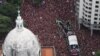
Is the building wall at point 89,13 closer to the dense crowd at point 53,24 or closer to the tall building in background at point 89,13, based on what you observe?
the tall building in background at point 89,13

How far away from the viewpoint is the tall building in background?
68.1 meters

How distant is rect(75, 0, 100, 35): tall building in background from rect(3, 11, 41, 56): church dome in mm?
30752

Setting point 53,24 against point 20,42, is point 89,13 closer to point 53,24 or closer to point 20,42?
point 53,24

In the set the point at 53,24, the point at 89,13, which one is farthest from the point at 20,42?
the point at 53,24

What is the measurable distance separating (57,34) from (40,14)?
21.7 feet

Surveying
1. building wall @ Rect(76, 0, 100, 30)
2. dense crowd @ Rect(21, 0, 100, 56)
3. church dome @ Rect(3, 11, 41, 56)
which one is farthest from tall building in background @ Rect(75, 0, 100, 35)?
church dome @ Rect(3, 11, 41, 56)

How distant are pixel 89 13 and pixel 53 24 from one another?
6542mm

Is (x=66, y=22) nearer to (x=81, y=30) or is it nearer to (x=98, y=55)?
(x=81, y=30)

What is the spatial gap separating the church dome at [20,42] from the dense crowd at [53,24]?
2736cm

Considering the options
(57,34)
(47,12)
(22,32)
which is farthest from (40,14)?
(22,32)

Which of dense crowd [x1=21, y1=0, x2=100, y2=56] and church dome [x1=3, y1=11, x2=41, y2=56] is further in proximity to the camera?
dense crowd [x1=21, y1=0, x2=100, y2=56]

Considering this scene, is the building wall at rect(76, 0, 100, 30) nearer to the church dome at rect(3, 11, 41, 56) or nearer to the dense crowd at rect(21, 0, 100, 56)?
the dense crowd at rect(21, 0, 100, 56)

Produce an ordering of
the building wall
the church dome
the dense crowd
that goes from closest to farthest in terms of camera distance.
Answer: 1. the church dome
2. the dense crowd
3. the building wall

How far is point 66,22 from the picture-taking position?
72312 millimetres
